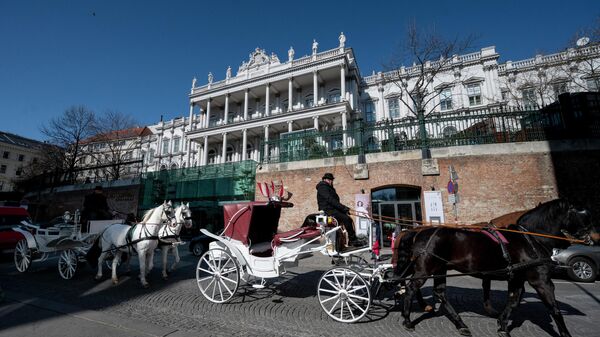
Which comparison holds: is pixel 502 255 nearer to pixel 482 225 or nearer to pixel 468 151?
pixel 482 225

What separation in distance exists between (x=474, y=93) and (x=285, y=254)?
31.3 meters

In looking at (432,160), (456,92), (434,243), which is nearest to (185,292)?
(434,243)

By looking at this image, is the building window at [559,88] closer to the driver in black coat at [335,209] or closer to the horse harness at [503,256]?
the horse harness at [503,256]

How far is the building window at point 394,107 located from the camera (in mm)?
29812

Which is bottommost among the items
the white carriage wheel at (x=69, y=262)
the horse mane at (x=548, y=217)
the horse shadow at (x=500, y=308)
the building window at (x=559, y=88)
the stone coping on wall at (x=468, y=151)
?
the horse shadow at (x=500, y=308)

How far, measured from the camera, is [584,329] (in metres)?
3.65

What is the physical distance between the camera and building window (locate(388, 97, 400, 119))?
29.8m

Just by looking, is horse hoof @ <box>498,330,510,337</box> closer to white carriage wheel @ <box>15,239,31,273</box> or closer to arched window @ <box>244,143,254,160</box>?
white carriage wheel @ <box>15,239,31,273</box>

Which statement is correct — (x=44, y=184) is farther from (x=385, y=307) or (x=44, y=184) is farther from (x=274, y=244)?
(x=385, y=307)

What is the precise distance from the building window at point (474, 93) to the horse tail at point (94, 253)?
32693 mm

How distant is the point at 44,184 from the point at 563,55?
48.1m

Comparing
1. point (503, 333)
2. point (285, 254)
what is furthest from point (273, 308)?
point (503, 333)

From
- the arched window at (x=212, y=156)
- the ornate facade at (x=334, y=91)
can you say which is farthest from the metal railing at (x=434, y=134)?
the arched window at (x=212, y=156)

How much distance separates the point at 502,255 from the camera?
374 centimetres
